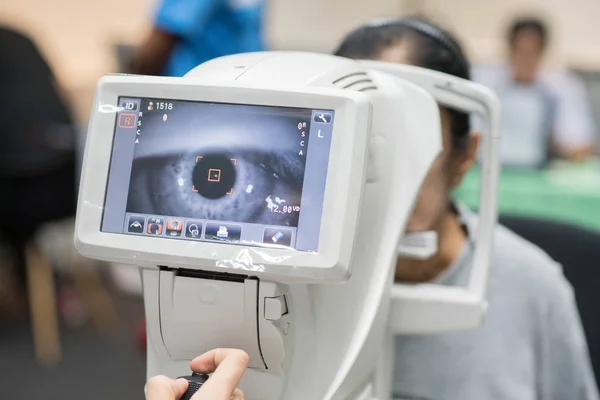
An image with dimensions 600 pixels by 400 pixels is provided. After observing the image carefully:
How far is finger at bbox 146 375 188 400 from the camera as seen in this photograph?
55cm

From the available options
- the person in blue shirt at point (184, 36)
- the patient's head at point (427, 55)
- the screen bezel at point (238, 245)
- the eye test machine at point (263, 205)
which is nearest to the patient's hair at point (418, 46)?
the patient's head at point (427, 55)

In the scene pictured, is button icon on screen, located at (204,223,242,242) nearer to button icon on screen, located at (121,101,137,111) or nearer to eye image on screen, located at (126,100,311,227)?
eye image on screen, located at (126,100,311,227)

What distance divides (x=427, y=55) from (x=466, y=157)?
0.14 metres

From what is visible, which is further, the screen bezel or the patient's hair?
the patient's hair

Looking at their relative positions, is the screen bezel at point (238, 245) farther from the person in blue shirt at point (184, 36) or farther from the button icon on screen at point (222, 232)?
the person in blue shirt at point (184, 36)

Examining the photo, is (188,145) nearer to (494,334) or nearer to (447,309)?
(447,309)

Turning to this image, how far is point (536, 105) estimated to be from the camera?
2.48m

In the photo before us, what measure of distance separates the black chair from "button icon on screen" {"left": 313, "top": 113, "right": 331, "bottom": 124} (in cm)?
67

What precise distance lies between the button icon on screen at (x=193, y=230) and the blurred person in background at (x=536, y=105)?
180cm

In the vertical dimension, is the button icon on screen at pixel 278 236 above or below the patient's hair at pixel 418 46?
below

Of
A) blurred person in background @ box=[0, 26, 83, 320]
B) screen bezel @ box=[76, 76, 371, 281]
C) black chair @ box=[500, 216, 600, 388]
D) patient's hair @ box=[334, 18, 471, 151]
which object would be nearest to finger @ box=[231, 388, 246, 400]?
screen bezel @ box=[76, 76, 371, 281]

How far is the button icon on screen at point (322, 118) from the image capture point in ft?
1.77

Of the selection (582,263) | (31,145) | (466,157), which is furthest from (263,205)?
(31,145)

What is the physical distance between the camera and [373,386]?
69 cm
